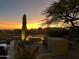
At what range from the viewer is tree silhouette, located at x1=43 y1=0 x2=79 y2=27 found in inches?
475

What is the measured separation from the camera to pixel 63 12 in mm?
12625

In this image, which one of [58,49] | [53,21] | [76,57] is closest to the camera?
[58,49]

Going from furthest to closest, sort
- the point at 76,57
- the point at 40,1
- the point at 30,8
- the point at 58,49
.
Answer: the point at 30,8 < the point at 40,1 < the point at 76,57 < the point at 58,49

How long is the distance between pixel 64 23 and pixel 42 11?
1828 millimetres

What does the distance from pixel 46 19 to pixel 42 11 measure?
0.65 m

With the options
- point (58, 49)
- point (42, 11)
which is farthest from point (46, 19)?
point (58, 49)

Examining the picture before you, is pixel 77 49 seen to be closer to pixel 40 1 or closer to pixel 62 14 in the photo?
pixel 40 1

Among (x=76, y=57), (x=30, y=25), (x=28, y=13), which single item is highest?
(x=28, y=13)

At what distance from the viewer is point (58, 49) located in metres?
4.17

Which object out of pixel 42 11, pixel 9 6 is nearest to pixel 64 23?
pixel 42 11

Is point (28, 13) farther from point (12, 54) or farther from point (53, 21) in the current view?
point (12, 54)

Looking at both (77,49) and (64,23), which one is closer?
(77,49)

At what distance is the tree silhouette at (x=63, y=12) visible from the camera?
1207 centimetres

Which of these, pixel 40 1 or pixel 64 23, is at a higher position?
pixel 40 1
